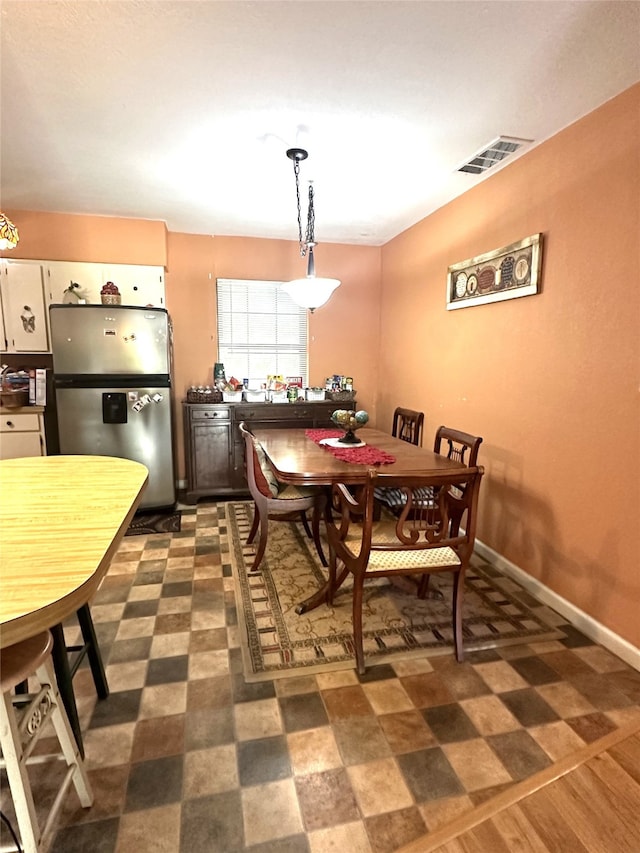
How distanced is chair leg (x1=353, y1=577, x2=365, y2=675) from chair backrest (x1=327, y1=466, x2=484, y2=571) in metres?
0.08

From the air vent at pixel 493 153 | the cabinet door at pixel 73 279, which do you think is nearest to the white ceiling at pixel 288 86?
the air vent at pixel 493 153

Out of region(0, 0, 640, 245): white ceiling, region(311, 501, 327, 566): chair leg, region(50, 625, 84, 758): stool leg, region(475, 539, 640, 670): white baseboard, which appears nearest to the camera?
region(50, 625, 84, 758): stool leg

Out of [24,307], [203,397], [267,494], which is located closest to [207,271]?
[203,397]

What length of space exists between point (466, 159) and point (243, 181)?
1.46 metres

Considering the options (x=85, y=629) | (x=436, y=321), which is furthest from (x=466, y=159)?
(x=85, y=629)

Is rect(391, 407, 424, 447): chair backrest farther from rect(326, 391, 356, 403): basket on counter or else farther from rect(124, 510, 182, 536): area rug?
rect(124, 510, 182, 536): area rug

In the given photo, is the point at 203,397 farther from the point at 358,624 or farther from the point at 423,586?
the point at 358,624

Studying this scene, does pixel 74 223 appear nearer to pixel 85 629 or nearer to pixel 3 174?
pixel 3 174

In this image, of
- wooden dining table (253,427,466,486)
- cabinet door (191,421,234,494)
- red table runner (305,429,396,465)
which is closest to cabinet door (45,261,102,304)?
cabinet door (191,421,234,494)

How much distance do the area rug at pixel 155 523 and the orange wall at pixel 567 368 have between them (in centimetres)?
240

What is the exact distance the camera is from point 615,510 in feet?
6.69

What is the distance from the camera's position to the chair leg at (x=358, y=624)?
6.15ft

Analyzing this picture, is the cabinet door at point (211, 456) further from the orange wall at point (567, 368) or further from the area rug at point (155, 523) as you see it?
the orange wall at point (567, 368)

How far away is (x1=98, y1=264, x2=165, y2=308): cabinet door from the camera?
12.5 feet
